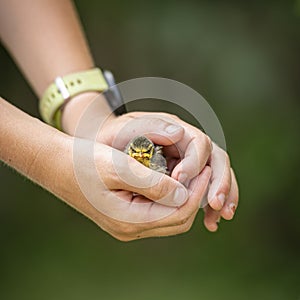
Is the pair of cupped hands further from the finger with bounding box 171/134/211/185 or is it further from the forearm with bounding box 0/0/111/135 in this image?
the forearm with bounding box 0/0/111/135

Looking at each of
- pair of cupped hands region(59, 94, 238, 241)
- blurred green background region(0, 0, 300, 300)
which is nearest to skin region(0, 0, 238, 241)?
pair of cupped hands region(59, 94, 238, 241)

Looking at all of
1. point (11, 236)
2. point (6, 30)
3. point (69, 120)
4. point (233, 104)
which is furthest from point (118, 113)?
point (11, 236)

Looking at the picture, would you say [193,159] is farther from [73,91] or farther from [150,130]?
[73,91]

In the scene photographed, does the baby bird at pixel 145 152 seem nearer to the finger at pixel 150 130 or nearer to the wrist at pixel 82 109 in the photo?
the finger at pixel 150 130

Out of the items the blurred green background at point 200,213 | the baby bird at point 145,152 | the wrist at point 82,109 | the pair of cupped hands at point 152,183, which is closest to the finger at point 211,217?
the pair of cupped hands at point 152,183

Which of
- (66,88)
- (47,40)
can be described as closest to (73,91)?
(66,88)

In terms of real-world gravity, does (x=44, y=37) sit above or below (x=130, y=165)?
above
